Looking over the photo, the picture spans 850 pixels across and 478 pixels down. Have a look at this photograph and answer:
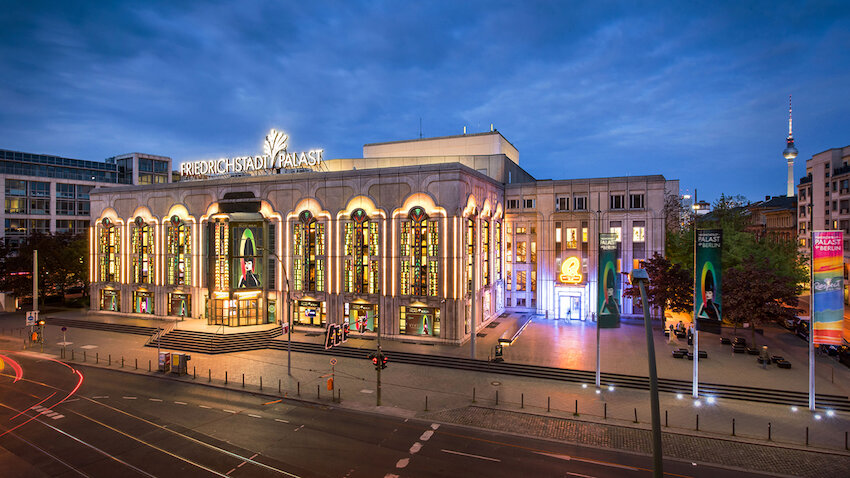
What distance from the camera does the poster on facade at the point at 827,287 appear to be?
1053 inches

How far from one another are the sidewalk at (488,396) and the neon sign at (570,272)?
82.1 ft

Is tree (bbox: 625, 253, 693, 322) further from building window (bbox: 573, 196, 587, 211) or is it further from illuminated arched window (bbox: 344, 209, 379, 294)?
illuminated arched window (bbox: 344, 209, 379, 294)

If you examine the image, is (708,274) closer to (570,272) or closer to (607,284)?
(607,284)

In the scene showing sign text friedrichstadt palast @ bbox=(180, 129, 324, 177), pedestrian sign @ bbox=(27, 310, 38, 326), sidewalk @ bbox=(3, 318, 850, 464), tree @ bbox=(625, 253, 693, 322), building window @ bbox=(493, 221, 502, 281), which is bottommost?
sidewalk @ bbox=(3, 318, 850, 464)

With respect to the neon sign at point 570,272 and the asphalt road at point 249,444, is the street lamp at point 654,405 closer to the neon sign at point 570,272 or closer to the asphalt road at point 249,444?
the asphalt road at point 249,444

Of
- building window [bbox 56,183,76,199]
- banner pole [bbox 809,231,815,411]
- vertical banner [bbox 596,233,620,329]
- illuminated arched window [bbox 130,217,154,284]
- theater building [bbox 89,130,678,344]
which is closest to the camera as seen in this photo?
banner pole [bbox 809,231,815,411]

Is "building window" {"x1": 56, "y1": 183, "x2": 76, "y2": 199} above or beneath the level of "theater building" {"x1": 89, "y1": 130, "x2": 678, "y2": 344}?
above

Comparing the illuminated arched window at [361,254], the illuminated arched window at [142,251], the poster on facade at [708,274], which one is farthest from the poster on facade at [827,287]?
the illuminated arched window at [142,251]

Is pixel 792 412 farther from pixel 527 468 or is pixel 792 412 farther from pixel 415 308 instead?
pixel 415 308

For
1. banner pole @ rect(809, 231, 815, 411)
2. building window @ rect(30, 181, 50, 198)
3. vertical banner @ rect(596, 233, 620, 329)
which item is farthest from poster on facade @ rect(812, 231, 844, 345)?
building window @ rect(30, 181, 50, 198)

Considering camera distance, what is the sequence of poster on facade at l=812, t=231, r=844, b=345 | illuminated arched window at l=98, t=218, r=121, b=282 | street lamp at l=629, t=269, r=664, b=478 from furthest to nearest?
illuminated arched window at l=98, t=218, r=121, b=282, poster on facade at l=812, t=231, r=844, b=345, street lamp at l=629, t=269, r=664, b=478

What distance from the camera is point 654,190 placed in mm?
55031

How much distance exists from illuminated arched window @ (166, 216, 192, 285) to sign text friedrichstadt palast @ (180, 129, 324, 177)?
746cm

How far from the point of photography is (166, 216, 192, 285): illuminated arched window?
2237 inches
